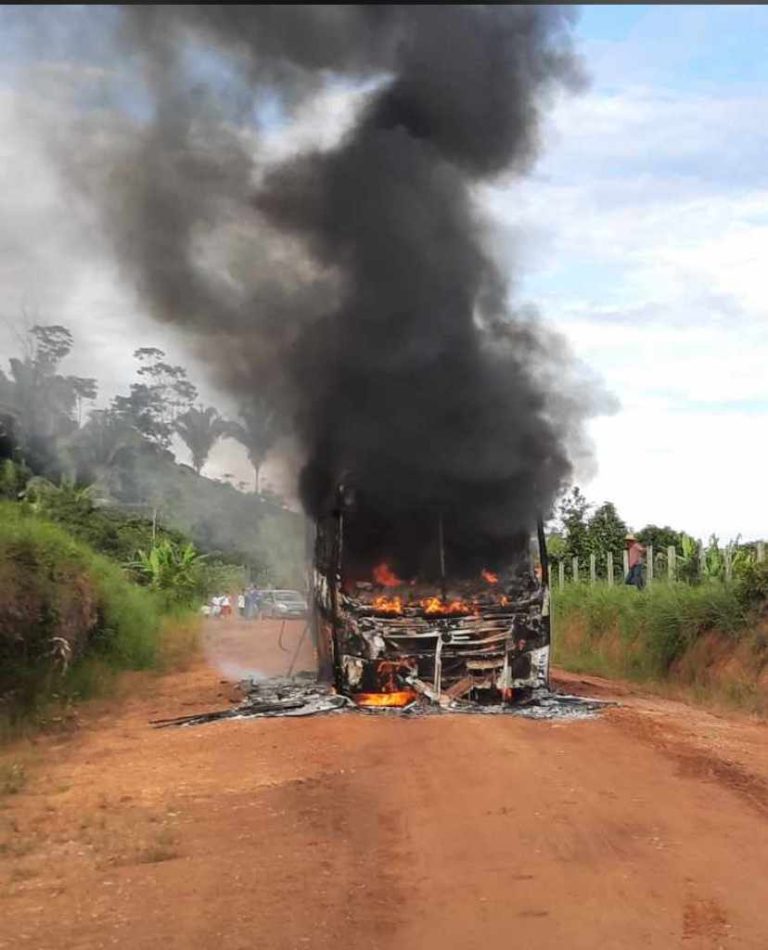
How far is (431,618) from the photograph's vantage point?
9.87 metres

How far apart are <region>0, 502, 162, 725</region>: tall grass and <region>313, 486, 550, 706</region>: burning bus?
3.02 m

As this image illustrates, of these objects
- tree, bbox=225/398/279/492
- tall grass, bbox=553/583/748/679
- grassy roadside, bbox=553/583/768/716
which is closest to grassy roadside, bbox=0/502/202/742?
tree, bbox=225/398/279/492

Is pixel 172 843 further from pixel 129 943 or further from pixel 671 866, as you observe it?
pixel 671 866

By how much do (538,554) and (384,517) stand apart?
161 centimetres

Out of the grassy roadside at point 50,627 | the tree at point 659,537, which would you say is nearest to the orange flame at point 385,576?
the grassy roadside at point 50,627

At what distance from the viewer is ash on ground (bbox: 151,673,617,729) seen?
9711 mm

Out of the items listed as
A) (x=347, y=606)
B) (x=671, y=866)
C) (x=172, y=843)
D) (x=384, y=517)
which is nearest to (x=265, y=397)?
(x=384, y=517)

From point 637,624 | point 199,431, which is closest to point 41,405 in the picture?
point 199,431

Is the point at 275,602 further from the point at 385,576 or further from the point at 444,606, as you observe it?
the point at 444,606

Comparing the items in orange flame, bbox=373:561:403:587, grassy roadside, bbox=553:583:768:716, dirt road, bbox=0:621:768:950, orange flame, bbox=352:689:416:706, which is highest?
orange flame, bbox=373:561:403:587

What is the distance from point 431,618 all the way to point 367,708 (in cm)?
104

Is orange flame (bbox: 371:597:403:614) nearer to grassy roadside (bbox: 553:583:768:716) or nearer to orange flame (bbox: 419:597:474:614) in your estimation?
orange flame (bbox: 419:597:474:614)

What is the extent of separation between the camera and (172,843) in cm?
576

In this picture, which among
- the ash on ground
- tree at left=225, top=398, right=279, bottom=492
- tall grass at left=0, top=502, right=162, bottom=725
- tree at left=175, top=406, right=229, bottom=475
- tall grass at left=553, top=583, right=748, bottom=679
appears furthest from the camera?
A: tree at left=175, top=406, right=229, bottom=475
